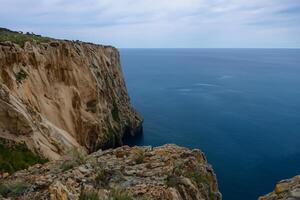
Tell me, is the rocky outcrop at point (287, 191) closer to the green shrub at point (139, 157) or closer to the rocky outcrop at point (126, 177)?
the rocky outcrop at point (126, 177)

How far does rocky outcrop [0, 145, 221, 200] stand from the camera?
545 inches

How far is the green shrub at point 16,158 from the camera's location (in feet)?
88.9

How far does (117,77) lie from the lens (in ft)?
261

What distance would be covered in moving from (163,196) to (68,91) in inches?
1615

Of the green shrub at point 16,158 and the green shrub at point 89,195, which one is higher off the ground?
the green shrub at point 89,195

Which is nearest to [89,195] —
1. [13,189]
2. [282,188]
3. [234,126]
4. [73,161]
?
[13,189]

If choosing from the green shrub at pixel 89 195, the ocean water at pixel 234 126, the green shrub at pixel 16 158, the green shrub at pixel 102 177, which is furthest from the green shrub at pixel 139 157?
the ocean water at pixel 234 126

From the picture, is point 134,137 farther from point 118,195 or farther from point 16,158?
point 118,195

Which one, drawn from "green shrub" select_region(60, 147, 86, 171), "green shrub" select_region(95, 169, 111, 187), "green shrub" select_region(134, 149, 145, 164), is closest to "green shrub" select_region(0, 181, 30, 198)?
"green shrub" select_region(60, 147, 86, 171)

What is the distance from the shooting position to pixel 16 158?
92.1 feet

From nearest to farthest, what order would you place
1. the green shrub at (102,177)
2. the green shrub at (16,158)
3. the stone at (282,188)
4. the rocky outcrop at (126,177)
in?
the stone at (282,188) < the rocky outcrop at (126,177) < the green shrub at (102,177) < the green shrub at (16,158)

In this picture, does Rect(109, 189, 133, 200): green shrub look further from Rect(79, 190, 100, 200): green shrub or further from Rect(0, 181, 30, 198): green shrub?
Rect(0, 181, 30, 198): green shrub

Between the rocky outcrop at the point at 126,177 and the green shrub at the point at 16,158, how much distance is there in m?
9.74

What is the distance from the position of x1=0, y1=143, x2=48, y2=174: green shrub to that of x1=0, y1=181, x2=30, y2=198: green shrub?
1248 cm
